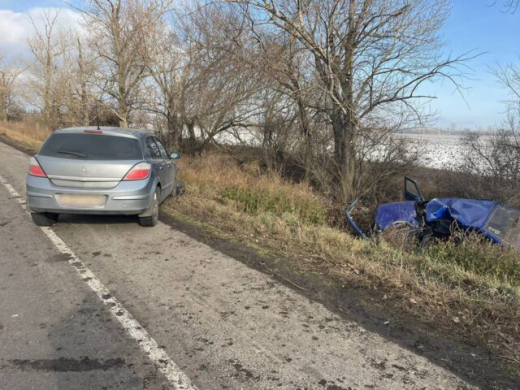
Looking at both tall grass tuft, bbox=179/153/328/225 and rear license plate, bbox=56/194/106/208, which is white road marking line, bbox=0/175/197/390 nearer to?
rear license plate, bbox=56/194/106/208

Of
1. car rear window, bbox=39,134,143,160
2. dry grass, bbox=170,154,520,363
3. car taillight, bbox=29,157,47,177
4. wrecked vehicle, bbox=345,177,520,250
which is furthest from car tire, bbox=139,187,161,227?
wrecked vehicle, bbox=345,177,520,250

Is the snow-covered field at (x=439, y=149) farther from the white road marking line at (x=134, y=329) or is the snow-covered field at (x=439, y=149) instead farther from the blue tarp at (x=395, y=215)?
the white road marking line at (x=134, y=329)

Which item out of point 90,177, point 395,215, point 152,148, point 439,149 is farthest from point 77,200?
point 439,149

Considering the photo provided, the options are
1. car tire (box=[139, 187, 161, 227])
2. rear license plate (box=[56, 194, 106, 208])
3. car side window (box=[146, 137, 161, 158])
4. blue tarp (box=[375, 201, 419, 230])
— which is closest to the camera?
rear license plate (box=[56, 194, 106, 208])

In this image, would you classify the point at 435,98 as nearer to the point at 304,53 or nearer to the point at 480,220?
the point at 304,53

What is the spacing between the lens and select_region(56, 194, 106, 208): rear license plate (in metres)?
5.73

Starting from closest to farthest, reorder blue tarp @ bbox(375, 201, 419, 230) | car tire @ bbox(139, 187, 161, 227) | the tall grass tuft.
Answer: car tire @ bbox(139, 187, 161, 227)
blue tarp @ bbox(375, 201, 419, 230)
the tall grass tuft

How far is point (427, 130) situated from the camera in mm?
11430

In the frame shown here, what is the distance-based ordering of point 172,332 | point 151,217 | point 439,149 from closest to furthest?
point 172,332 < point 151,217 < point 439,149

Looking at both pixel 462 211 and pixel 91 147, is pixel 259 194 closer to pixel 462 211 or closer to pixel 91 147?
pixel 91 147

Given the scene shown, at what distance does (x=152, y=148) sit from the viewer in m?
7.26

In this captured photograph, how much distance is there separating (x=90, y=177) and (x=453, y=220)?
18.5 feet

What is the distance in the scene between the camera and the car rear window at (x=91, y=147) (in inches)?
233

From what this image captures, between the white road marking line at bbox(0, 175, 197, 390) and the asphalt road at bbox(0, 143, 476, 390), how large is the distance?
0.03 feet
